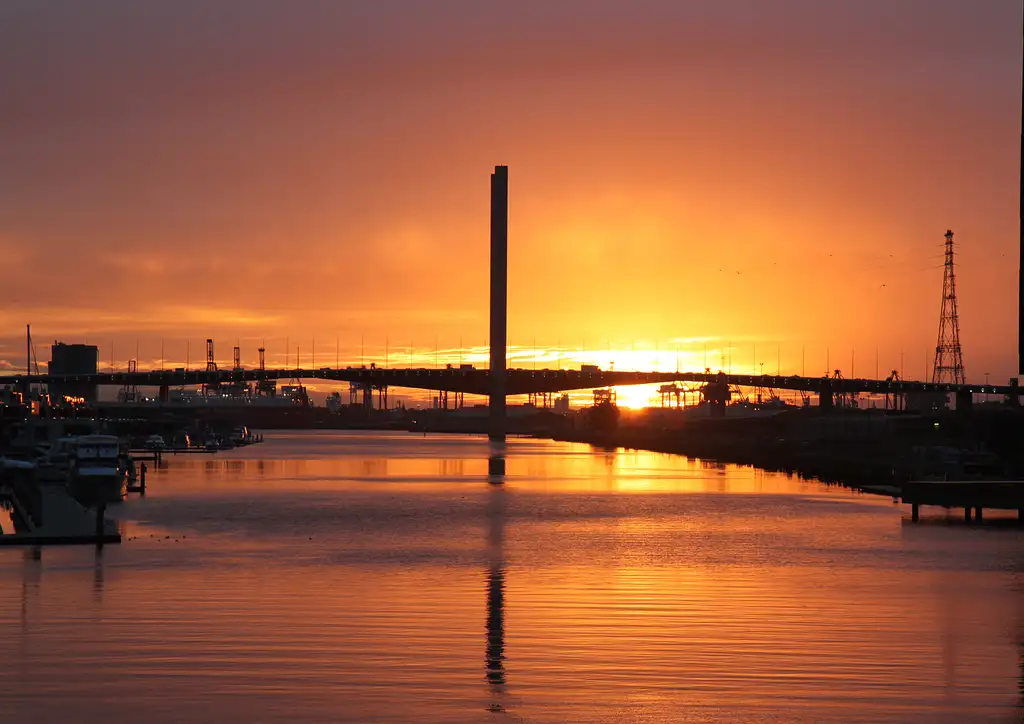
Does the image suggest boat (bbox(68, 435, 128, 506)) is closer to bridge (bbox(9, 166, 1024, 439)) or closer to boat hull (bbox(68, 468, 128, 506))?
boat hull (bbox(68, 468, 128, 506))

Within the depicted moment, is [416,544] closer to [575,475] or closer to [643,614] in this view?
[643,614]

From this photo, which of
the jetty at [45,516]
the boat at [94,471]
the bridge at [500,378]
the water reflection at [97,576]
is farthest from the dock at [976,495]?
the bridge at [500,378]

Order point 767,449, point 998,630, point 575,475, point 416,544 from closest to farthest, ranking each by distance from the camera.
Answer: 1. point 998,630
2. point 416,544
3. point 575,475
4. point 767,449

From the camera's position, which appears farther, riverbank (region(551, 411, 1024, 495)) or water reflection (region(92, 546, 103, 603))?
riverbank (region(551, 411, 1024, 495))

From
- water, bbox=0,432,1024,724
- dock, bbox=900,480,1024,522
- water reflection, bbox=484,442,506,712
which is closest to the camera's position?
water, bbox=0,432,1024,724

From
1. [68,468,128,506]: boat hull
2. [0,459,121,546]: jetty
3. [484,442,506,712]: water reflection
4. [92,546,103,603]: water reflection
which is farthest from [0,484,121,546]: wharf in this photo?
[484,442,506,712]: water reflection

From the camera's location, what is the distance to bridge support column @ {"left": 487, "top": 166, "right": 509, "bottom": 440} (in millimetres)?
162000

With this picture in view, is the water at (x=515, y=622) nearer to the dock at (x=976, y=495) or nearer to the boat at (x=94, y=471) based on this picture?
the dock at (x=976, y=495)

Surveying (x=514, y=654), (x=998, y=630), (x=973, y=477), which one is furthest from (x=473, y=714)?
(x=973, y=477)

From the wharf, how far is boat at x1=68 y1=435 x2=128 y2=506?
14.7 ft

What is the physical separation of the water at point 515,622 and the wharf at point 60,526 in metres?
1.13

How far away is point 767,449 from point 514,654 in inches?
4280

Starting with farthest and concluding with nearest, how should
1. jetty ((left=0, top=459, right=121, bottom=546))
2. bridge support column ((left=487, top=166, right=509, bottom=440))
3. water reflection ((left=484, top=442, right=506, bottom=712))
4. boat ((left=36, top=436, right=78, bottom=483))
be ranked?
bridge support column ((left=487, top=166, right=509, bottom=440)) < boat ((left=36, top=436, right=78, bottom=483)) < jetty ((left=0, top=459, right=121, bottom=546)) < water reflection ((left=484, top=442, right=506, bottom=712))

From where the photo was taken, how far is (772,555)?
111 ft
